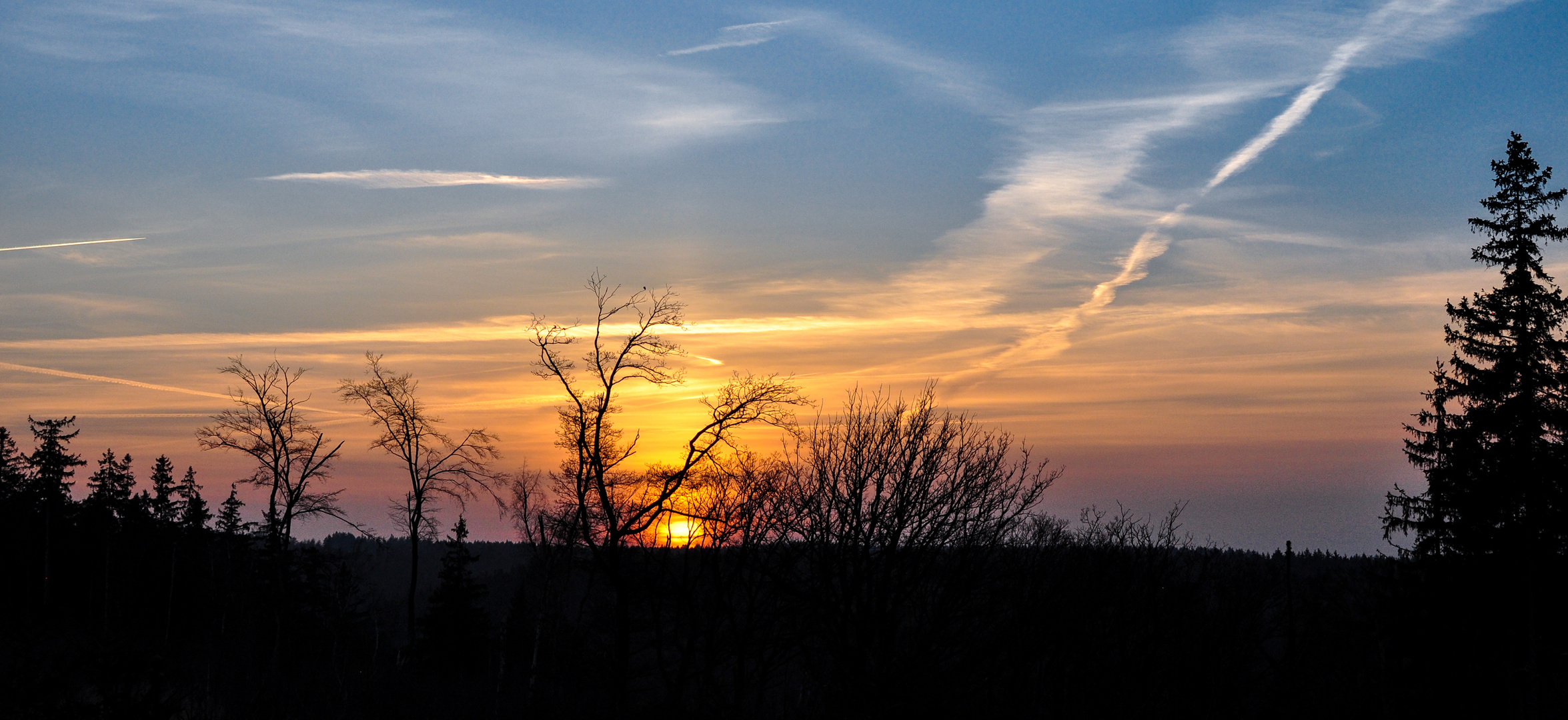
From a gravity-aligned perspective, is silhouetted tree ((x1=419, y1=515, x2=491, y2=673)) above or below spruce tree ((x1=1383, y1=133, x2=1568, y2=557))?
below

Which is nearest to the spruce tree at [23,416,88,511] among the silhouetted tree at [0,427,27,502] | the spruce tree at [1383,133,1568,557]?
the silhouetted tree at [0,427,27,502]

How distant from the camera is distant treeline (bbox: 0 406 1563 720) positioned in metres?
23.8

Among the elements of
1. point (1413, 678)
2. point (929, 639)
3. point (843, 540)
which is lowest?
point (1413, 678)

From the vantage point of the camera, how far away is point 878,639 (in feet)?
99.4

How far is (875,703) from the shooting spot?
77.7 ft

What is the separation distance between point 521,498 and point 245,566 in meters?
24.3

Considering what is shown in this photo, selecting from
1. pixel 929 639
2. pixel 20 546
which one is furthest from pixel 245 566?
pixel 929 639

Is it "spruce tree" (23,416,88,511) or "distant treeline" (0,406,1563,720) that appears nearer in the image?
"distant treeline" (0,406,1563,720)

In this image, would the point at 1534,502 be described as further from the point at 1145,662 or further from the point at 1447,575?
the point at 1145,662

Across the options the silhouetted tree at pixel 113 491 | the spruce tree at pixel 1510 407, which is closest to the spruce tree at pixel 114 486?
the silhouetted tree at pixel 113 491

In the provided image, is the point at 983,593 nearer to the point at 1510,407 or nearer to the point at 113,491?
the point at 1510,407

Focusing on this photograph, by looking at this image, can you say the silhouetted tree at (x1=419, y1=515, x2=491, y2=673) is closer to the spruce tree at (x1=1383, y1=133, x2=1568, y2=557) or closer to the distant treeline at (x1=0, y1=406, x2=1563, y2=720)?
the distant treeline at (x1=0, y1=406, x2=1563, y2=720)

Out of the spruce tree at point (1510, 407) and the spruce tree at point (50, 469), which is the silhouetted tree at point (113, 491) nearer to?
the spruce tree at point (50, 469)

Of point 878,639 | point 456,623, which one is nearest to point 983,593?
point 878,639
